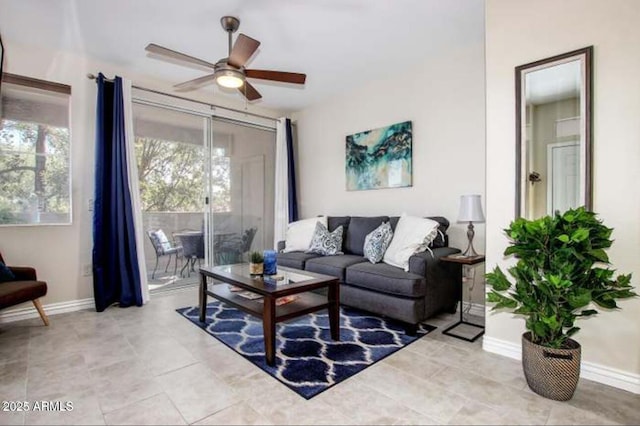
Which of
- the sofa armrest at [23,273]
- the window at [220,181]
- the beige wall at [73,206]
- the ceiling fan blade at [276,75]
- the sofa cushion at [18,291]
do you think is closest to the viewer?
the sofa cushion at [18,291]

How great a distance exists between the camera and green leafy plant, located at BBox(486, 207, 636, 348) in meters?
1.67

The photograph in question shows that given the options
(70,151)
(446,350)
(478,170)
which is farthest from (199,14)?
(446,350)

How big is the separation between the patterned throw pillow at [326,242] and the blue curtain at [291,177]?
3.50 feet

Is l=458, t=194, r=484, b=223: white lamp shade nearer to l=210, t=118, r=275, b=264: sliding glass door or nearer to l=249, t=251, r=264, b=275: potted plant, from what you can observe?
l=249, t=251, r=264, b=275: potted plant

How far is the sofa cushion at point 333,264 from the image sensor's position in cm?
319

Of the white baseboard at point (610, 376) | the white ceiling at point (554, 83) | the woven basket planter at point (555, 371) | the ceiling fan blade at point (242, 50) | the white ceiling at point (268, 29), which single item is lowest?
the white baseboard at point (610, 376)

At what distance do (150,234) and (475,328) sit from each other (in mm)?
3593

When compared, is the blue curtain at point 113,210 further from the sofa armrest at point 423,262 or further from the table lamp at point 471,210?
the table lamp at point 471,210

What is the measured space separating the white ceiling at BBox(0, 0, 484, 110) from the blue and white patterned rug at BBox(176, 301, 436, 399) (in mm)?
2608

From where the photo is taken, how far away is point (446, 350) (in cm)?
239

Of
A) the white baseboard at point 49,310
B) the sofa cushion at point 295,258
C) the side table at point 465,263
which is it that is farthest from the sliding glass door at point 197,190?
the side table at point 465,263

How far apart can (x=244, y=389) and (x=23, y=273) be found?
8.03 feet

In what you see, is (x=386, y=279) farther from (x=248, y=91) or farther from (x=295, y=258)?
(x=248, y=91)

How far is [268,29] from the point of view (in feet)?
9.62
